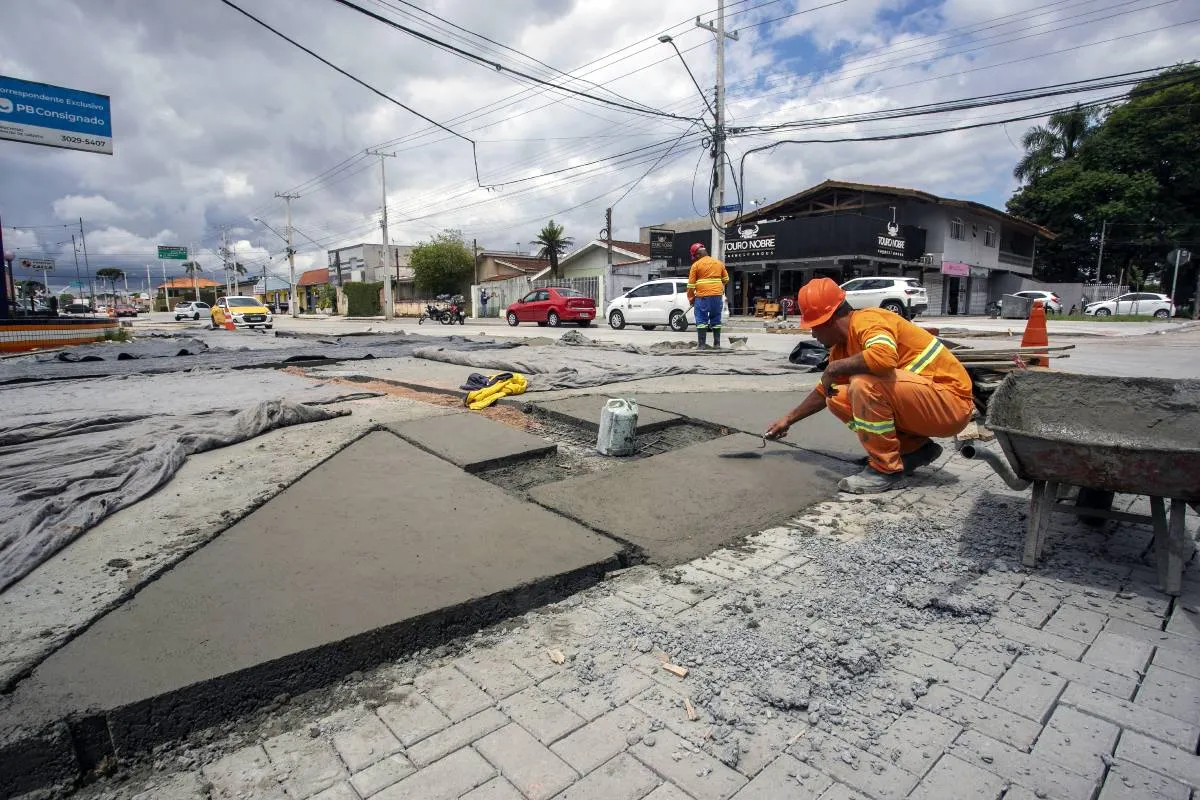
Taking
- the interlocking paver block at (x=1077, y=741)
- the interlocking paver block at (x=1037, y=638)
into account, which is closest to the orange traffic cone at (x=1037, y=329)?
the interlocking paver block at (x=1037, y=638)

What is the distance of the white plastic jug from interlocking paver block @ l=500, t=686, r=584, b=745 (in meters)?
2.64

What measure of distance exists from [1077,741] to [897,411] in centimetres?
204

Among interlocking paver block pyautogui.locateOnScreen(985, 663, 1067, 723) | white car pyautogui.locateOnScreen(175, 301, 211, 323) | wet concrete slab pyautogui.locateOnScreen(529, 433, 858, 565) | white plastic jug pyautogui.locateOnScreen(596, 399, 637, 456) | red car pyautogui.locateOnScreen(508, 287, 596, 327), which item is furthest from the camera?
white car pyautogui.locateOnScreen(175, 301, 211, 323)

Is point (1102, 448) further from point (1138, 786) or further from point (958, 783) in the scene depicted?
point (958, 783)

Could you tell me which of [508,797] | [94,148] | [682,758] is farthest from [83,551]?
[94,148]

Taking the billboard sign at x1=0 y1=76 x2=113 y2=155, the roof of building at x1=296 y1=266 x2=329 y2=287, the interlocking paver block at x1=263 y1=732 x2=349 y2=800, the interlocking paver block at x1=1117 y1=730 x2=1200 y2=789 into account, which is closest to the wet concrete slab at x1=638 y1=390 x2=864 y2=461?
the interlocking paver block at x1=1117 y1=730 x2=1200 y2=789

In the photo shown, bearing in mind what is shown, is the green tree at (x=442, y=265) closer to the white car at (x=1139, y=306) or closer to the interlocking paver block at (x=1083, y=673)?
the white car at (x=1139, y=306)

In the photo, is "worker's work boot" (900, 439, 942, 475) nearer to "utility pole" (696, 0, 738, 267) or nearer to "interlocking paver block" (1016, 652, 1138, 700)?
"interlocking paver block" (1016, 652, 1138, 700)

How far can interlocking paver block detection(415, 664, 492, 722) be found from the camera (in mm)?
1883

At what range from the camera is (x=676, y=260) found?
3469cm

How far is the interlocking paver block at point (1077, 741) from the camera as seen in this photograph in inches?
64.9

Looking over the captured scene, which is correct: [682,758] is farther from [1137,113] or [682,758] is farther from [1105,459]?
[1137,113]

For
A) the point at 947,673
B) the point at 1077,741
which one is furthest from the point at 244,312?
the point at 1077,741

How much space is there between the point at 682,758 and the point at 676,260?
34.3 metres
